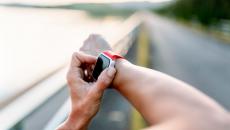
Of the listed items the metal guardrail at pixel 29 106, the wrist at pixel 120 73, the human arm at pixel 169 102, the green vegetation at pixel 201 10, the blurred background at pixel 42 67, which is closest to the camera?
the human arm at pixel 169 102

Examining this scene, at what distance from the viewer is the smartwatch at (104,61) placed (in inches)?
50.9

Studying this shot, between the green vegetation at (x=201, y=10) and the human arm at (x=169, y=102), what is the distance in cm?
3580

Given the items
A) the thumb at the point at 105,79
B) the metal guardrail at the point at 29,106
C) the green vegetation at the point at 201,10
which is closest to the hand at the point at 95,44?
the thumb at the point at 105,79

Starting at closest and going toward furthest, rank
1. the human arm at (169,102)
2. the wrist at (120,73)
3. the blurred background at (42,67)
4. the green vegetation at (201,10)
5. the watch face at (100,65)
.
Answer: the human arm at (169,102)
the wrist at (120,73)
the watch face at (100,65)
the blurred background at (42,67)
the green vegetation at (201,10)

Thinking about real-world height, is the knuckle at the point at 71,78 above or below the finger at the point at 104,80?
below

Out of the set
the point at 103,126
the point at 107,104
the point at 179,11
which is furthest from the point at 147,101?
the point at 179,11

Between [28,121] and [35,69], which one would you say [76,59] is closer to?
[28,121]

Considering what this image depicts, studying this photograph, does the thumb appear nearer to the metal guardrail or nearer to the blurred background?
the blurred background

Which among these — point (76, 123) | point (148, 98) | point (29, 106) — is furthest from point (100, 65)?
point (29, 106)

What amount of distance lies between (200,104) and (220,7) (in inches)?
1807

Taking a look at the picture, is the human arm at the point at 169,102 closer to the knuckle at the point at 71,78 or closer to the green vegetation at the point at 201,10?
the knuckle at the point at 71,78

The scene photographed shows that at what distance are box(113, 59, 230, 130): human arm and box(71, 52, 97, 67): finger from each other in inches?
7.2

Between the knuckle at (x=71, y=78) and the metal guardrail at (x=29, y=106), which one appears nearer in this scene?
the knuckle at (x=71, y=78)

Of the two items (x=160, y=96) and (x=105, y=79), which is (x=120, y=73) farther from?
(x=160, y=96)
